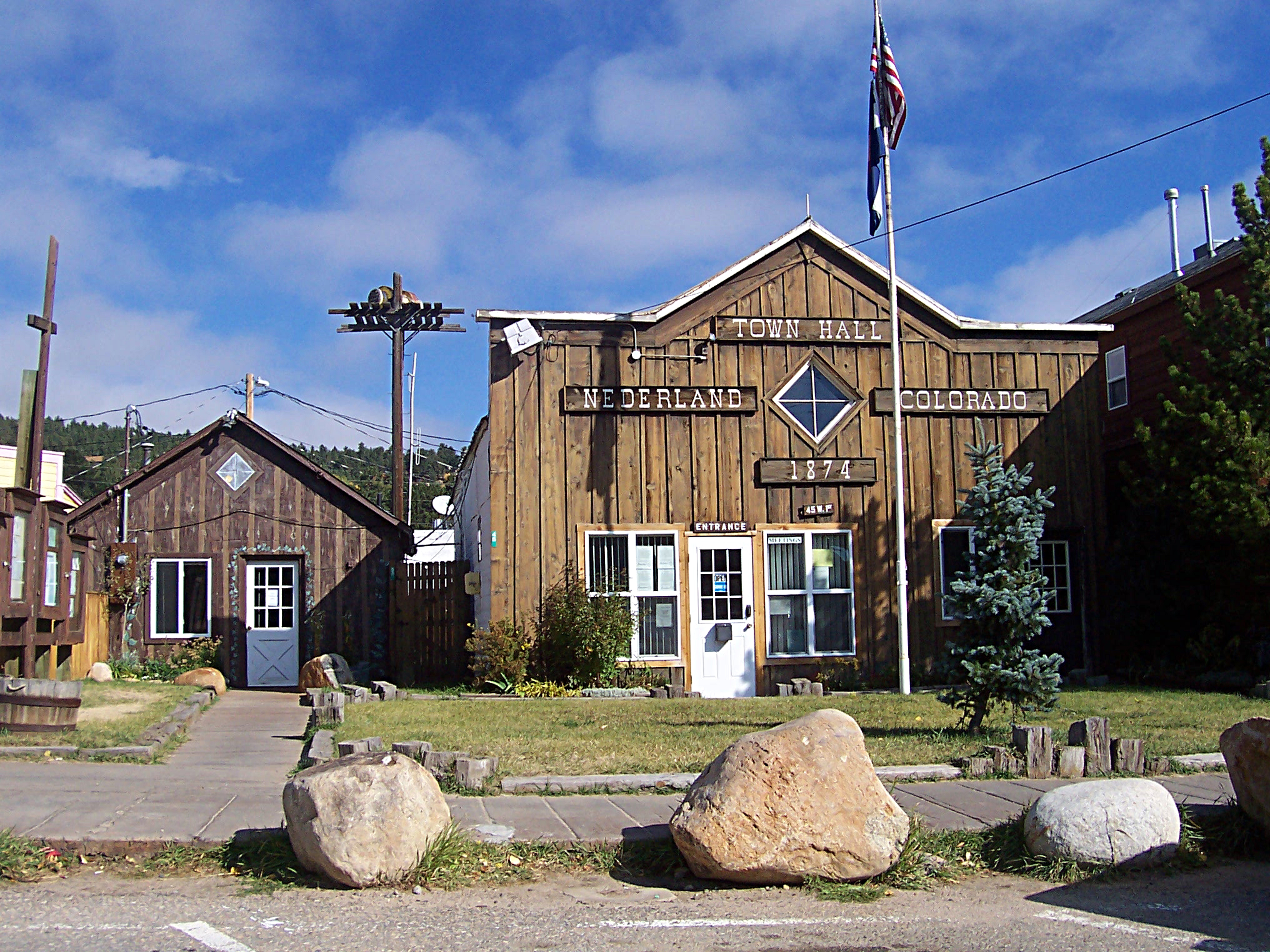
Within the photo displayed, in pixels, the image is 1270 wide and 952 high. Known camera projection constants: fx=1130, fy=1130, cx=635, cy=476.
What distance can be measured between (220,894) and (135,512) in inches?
598

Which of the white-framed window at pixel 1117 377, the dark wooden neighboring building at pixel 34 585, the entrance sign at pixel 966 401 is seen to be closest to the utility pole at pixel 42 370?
the dark wooden neighboring building at pixel 34 585

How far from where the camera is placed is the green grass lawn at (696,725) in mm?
9484

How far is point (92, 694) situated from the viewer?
1470 centimetres

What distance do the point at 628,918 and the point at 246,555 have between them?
15557 mm

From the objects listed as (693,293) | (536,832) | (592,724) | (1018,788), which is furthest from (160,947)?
(693,293)

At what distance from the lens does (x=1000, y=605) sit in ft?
33.2

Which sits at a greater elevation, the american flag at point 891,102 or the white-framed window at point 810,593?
the american flag at point 891,102

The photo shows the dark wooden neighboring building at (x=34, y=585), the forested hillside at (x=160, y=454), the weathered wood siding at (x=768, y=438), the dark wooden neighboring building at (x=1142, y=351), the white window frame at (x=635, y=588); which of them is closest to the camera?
the dark wooden neighboring building at (x=34, y=585)

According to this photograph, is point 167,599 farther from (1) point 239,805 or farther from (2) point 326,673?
(1) point 239,805

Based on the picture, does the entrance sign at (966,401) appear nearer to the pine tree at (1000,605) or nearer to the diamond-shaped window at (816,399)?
the diamond-shaped window at (816,399)

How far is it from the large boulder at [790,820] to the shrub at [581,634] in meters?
9.94

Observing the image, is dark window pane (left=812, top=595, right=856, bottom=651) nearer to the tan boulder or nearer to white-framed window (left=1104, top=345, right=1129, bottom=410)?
white-framed window (left=1104, top=345, right=1129, bottom=410)

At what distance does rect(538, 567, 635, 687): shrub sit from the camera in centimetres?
1620

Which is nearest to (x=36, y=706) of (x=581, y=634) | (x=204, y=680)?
(x=581, y=634)
